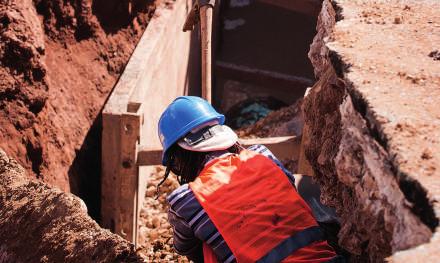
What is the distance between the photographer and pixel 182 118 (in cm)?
272

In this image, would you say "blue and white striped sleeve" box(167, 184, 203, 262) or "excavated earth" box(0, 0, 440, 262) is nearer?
"excavated earth" box(0, 0, 440, 262)

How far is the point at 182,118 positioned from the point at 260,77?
4.59 meters

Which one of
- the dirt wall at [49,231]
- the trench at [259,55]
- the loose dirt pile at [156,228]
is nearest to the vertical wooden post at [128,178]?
the loose dirt pile at [156,228]

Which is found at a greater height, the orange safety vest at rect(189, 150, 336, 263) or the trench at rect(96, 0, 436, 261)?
the orange safety vest at rect(189, 150, 336, 263)

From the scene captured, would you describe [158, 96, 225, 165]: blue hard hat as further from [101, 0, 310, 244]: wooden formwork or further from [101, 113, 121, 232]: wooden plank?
[101, 113, 121, 232]: wooden plank

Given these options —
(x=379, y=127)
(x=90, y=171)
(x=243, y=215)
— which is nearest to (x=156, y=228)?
(x=90, y=171)

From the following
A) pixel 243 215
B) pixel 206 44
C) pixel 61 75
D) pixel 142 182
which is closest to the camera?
pixel 243 215

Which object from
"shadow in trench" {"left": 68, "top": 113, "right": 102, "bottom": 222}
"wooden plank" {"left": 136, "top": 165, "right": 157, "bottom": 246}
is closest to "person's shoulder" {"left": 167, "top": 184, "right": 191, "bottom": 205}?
"shadow in trench" {"left": 68, "top": 113, "right": 102, "bottom": 222}

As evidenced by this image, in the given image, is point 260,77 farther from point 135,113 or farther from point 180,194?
point 180,194

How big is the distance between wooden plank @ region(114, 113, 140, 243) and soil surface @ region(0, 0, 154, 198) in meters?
0.32

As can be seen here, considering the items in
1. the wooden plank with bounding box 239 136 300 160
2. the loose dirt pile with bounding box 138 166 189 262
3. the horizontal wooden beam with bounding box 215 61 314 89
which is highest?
the wooden plank with bounding box 239 136 300 160

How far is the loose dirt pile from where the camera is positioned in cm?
366

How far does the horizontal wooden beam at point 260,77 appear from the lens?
7.06 meters

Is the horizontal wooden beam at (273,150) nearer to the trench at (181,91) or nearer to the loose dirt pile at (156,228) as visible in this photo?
the trench at (181,91)
